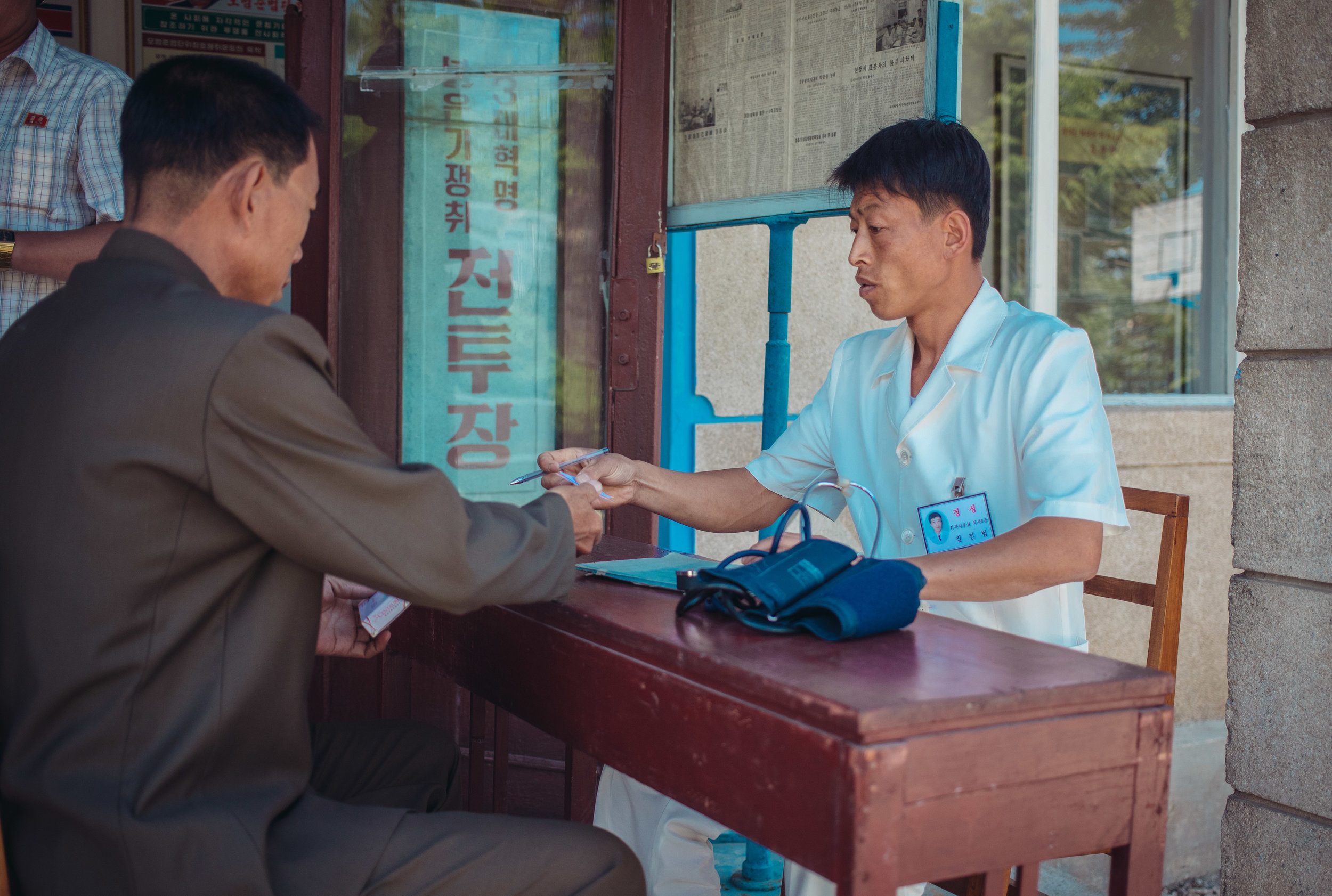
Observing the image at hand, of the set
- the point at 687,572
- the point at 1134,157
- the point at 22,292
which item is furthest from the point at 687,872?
the point at 1134,157

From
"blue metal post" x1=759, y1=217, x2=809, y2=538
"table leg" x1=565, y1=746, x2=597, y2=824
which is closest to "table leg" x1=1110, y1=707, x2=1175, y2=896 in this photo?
"table leg" x1=565, y1=746, x2=597, y2=824

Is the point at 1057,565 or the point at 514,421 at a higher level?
the point at 514,421

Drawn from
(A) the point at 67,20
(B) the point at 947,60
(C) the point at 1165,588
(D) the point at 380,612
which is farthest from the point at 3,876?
(A) the point at 67,20

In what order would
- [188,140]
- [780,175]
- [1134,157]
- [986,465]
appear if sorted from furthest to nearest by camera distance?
1. [1134,157]
2. [780,175]
3. [986,465]
4. [188,140]

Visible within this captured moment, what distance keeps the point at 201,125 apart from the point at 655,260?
184 cm

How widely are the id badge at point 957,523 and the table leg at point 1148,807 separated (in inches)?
31.1

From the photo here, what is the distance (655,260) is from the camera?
3174 mm

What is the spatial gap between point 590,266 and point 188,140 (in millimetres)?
1959

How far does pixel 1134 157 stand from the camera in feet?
16.3

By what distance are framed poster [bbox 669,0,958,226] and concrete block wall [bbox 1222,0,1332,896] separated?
69cm

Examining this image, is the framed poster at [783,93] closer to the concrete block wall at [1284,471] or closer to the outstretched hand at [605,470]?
the concrete block wall at [1284,471]

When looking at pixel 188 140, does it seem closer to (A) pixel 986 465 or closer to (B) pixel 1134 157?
(A) pixel 986 465

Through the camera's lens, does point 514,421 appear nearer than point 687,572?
No

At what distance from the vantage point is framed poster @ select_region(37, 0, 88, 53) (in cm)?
362
